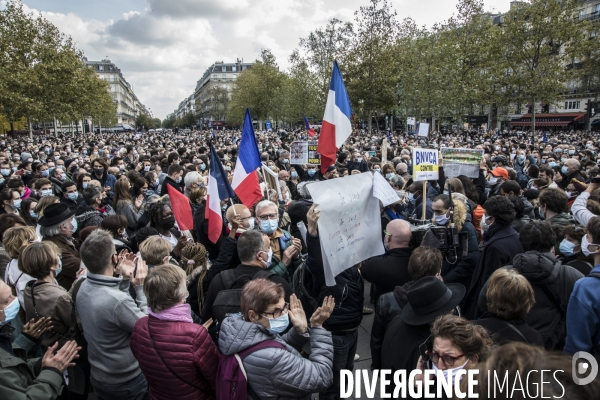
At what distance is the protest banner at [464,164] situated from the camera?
8070 mm

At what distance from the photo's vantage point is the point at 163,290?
2.48 m

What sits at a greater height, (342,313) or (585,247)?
(585,247)

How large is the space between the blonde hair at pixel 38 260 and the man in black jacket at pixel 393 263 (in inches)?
104

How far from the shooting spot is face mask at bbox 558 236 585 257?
12.9 ft

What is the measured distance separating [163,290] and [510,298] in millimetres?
2165

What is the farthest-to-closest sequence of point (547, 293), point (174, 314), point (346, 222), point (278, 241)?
point (278, 241), point (346, 222), point (547, 293), point (174, 314)

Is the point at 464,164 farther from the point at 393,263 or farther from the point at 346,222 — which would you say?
the point at 346,222

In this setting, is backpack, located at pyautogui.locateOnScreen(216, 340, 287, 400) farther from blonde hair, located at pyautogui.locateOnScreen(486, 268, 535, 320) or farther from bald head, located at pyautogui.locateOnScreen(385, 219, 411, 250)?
bald head, located at pyautogui.locateOnScreen(385, 219, 411, 250)

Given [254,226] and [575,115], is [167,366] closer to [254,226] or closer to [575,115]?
[254,226]

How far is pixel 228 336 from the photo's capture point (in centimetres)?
226

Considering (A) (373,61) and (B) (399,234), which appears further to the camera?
(A) (373,61)

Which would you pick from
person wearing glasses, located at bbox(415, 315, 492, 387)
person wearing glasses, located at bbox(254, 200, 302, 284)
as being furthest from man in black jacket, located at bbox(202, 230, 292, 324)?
person wearing glasses, located at bbox(415, 315, 492, 387)

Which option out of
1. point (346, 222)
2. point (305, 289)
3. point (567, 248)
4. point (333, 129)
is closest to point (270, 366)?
point (305, 289)

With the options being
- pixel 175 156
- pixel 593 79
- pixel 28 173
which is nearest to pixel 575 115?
pixel 593 79
